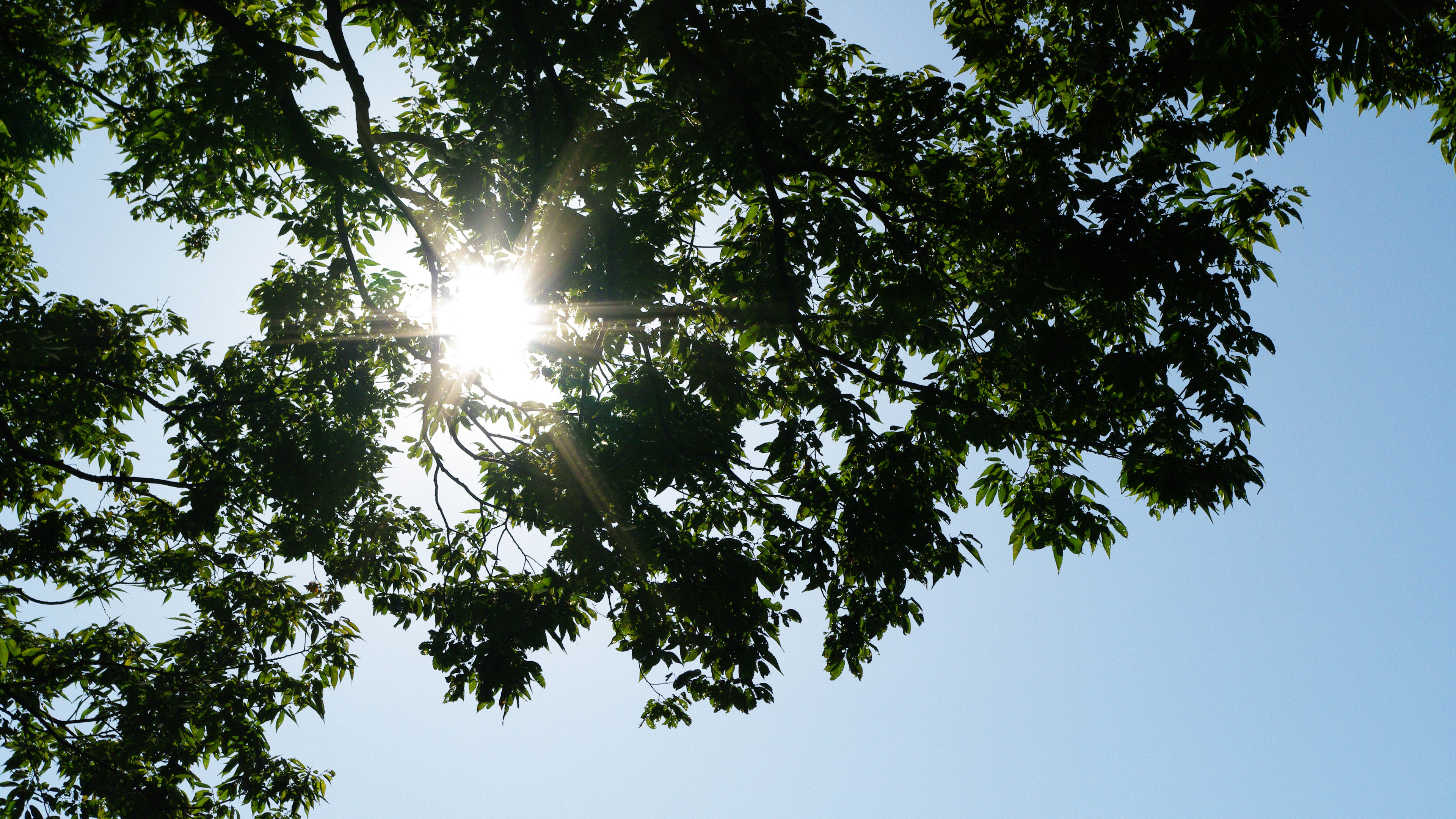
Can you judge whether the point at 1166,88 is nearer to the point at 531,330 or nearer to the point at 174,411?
the point at 531,330

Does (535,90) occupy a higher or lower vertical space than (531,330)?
higher

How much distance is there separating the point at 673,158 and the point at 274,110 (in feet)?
12.1

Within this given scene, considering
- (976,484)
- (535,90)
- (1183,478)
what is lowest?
(1183,478)

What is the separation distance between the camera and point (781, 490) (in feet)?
24.8

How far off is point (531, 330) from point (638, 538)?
9.04ft

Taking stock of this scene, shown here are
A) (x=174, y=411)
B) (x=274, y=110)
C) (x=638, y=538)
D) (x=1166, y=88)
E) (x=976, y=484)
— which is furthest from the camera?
(x=174, y=411)

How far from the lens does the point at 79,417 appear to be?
927 centimetres

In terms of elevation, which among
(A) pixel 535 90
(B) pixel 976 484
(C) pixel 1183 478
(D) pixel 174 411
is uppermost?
(A) pixel 535 90

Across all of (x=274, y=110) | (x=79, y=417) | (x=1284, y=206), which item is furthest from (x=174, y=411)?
(x=1284, y=206)

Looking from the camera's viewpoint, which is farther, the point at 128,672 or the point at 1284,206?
the point at 128,672

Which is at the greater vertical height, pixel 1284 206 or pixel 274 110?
pixel 274 110

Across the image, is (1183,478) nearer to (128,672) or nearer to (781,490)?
(781,490)

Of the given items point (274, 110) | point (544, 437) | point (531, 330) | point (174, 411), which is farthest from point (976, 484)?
point (174, 411)

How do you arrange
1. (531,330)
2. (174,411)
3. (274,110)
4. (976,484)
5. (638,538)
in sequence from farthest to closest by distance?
(174,411)
(531,330)
(976,484)
(274,110)
(638,538)
